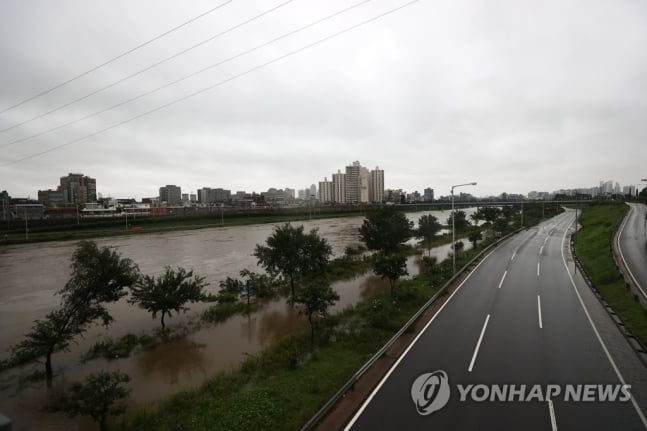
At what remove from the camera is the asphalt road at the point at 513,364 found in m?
8.52

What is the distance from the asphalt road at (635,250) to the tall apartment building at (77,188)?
202m

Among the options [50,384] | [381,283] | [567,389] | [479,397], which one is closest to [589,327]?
[567,389]

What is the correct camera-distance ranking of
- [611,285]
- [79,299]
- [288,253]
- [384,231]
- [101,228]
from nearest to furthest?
[79,299], [611,285], [288,253], [384,231], [101,228]

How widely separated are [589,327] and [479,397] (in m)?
9.59

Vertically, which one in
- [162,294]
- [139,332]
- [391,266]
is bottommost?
[139,332]

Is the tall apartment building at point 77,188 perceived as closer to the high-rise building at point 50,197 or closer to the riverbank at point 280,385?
the high-rise building at point 50,197

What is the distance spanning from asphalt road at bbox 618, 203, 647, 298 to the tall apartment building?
202 meters

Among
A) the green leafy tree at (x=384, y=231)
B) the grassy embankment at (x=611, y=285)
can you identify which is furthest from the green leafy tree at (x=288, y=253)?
the grassy embankment at (x=611, y=285)

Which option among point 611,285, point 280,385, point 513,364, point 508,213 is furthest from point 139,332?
point 508,213

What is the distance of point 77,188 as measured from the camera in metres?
162

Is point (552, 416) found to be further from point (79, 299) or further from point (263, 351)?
point (79, 299)
